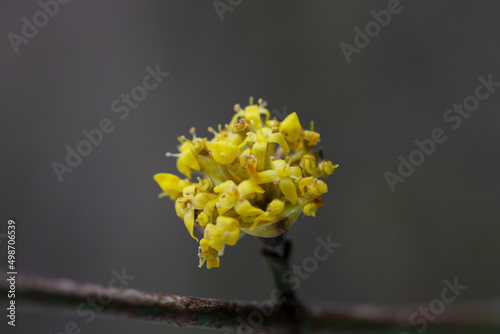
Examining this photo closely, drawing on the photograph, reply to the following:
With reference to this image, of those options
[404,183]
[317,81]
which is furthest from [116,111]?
[404,183]

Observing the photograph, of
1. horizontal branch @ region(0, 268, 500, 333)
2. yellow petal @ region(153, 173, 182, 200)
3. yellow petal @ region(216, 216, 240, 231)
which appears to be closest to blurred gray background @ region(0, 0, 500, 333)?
horizontal branch @ region(0, 268, 500, 333)

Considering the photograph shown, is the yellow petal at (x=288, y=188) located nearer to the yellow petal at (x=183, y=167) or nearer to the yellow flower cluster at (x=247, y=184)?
the yellow flower cluster at (x=247, y=184)

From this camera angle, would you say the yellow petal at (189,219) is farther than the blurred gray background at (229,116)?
No

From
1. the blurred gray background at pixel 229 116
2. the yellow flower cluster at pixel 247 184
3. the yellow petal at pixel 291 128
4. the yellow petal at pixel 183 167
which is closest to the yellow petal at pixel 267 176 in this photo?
the yellow flower cluster at pixel 247 184

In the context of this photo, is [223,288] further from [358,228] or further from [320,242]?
A: [358,228]

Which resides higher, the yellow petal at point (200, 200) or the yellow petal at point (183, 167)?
the yellow petal at point (183, 167)

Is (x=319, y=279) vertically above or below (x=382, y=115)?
below

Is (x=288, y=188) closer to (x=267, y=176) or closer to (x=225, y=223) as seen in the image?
(x=267, y=176)
